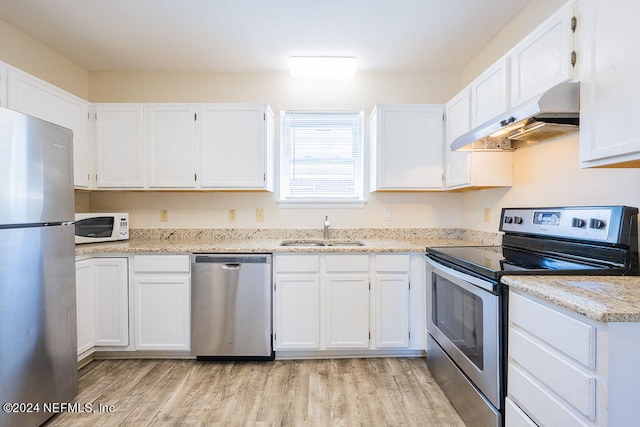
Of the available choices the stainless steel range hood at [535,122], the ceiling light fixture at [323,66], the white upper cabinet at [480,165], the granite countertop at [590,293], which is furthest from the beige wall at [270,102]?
the granite countertop at [590,293]

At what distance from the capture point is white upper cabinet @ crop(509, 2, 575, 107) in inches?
53.1

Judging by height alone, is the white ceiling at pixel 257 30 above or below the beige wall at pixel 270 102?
above

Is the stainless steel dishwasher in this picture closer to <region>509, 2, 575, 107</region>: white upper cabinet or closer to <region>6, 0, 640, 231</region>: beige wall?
<region>6, 0, 640, 231</region>: beige wall

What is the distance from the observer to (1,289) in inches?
55.0

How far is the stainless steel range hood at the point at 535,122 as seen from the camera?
1280mm

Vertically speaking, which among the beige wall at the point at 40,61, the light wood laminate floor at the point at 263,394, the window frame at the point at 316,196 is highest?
the beige wall at the point at 40,61

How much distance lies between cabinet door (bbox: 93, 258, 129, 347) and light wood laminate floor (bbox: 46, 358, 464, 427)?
0.22 metres

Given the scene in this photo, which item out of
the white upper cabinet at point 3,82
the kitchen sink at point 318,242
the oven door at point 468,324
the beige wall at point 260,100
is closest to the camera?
the oven door at point 468,324

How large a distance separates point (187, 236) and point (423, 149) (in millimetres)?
2345

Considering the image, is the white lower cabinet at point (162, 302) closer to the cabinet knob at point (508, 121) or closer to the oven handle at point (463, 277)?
the oven handle at point (463, 277)

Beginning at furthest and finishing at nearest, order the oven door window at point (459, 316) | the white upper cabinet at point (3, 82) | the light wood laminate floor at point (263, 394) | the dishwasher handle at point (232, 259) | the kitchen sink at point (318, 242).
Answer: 1. the kitchen sink at point (318, 242)
2. the dishwasher handle at point (232, 259)
3. the white upper cabinet at point (3, 82)
4. the light wood laminate floor at point (263, 394)
5. the oven door window at point (459, 316)

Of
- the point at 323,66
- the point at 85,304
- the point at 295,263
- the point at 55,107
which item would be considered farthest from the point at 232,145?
the point at 85,304

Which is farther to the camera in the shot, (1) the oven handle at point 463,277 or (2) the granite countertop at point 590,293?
(1) the oven handle at point 463,277

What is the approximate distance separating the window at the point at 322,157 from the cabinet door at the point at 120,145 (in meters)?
1.27
